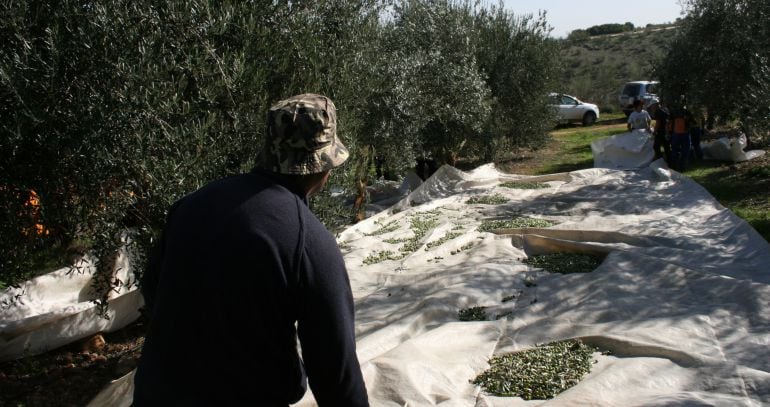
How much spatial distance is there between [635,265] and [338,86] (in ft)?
11.3

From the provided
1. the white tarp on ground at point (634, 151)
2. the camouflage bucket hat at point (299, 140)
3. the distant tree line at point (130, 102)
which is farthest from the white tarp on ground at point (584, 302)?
the white tarp on ground at point (634, 151)

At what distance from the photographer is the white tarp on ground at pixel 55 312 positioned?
224 inches

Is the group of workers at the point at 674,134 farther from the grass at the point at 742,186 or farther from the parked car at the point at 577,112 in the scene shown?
the parked car at the point at 577,112

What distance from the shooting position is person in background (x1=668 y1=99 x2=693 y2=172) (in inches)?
528

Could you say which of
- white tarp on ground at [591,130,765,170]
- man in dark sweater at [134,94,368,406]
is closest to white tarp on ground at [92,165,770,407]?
man in dark sweater at [134,94,368,406]

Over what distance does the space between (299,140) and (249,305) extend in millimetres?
577

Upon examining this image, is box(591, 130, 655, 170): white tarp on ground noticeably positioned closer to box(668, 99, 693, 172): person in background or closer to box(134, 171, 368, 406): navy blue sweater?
box(668, 99, 693, 172): person in background

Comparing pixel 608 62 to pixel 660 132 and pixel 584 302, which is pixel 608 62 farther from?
pixel 584 302

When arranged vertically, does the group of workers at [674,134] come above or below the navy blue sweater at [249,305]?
below

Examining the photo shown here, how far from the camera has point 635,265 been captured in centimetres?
584

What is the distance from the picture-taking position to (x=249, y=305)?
1.90 metres

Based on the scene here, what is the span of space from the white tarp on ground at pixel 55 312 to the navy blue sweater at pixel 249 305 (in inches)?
150

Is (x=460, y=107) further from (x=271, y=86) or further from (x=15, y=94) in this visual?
(x=15, y=94)

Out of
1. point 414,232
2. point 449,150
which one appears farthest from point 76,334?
point 449,150
